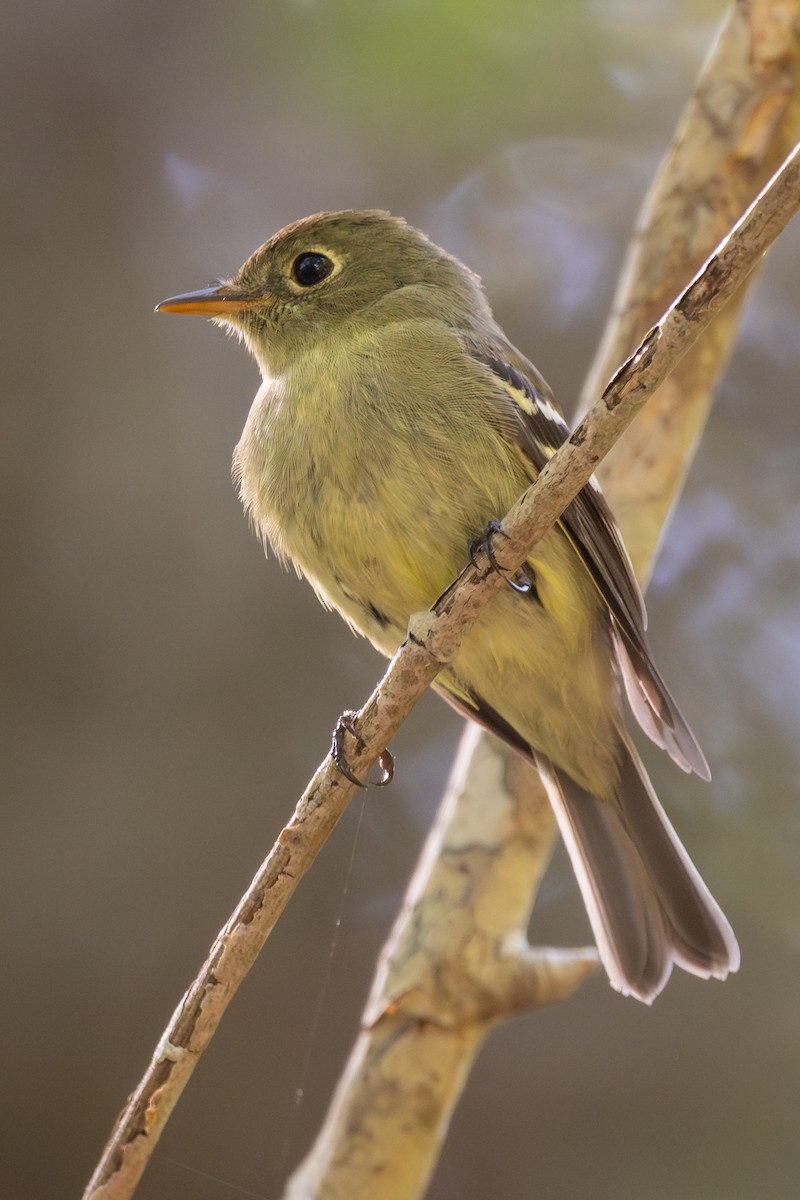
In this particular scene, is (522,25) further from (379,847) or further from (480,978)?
(480,978)

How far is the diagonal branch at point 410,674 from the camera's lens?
4.05ft

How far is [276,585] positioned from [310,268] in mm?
879

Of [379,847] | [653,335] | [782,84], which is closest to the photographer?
[653,335]

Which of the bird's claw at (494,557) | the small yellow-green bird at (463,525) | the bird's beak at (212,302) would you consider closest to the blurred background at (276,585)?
the bird's beak at (212,302)

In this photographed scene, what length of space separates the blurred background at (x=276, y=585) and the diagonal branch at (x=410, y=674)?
39.2 inches

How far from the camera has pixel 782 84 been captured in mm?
2422

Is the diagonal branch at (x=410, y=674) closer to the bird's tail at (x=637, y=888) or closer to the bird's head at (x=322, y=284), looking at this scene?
the bird's tail at (x=637, y=888)

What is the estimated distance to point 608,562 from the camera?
6.19ft

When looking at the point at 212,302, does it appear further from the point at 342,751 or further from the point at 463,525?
the point at 342,751

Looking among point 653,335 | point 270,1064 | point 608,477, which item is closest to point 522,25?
point 608,477

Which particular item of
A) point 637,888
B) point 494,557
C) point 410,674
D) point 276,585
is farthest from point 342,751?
point 276,585

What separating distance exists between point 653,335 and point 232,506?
1651 millimetres

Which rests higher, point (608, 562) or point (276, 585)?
point (276, 585)

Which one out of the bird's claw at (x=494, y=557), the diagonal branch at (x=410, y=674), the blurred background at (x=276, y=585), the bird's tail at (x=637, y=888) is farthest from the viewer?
the blurred background at (x=276, y=585)
